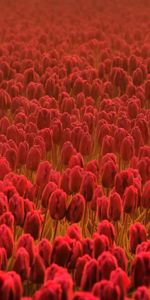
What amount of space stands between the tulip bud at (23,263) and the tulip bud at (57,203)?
65 centimetres

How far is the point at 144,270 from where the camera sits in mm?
2920

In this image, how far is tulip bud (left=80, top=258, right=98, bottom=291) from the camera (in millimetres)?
2787

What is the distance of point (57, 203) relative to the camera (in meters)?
3.58

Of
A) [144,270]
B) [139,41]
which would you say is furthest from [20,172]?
[139,41]

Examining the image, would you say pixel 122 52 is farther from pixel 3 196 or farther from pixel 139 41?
pixel 3 196

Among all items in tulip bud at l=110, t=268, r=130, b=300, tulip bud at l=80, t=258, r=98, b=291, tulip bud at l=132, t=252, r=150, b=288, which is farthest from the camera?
tulip bud at l=132, t=252, r=150, b=288

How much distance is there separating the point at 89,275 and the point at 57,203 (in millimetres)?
826

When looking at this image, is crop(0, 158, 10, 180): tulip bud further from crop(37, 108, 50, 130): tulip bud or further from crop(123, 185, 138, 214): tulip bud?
crop(37, 108, 50, 130): tulip bud

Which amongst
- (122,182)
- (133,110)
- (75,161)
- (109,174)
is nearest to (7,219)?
(122,182)

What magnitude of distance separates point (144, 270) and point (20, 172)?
216cm

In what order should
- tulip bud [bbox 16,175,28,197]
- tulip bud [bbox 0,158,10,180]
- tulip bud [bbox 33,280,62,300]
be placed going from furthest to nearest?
tulip bud [bbox 0,158,10,180], tulip bud [bbox 16,175,28,197], tulip bud [bbox 33,280,62,300]

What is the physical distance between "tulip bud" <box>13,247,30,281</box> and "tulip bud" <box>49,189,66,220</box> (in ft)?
2.13

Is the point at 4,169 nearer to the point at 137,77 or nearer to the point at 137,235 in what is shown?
the point at 137,235

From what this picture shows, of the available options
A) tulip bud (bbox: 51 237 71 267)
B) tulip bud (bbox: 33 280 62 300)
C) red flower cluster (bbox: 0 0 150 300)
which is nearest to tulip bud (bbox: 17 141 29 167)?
red flower cluster (bbox: 0 0 150 300)
